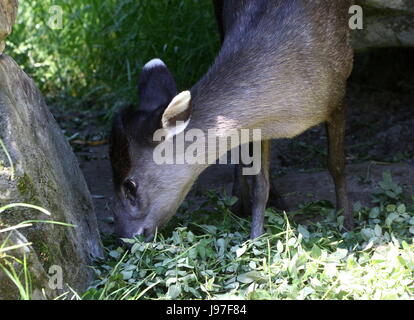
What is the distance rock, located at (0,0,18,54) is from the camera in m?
4.48

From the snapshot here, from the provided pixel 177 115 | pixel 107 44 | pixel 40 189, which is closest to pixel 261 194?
pixel 177 115

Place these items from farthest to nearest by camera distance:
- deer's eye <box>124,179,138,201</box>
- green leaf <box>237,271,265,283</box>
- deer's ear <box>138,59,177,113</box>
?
deer's ear <box>138,59,177,113</box>, deer's eye <box>124,179,138,201</box>, green leaf <box>237,271,265,283</box>

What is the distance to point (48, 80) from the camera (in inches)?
381

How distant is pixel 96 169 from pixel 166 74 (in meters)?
2.33

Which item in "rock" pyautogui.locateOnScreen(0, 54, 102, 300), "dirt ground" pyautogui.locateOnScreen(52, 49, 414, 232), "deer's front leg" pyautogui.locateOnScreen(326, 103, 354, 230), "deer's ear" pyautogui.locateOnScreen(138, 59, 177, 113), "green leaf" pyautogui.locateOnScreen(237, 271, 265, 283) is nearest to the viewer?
"rock" pyautogui.locateOnScreen(0, 54, 102, 300)

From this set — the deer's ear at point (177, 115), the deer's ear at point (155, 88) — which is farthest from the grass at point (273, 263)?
the deer's ear at point (155, 88)

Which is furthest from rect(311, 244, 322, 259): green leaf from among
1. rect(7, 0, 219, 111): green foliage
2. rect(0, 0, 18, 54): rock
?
rect(7, 0, 219, 111): green foliage

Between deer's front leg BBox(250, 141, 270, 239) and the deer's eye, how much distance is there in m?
0.85

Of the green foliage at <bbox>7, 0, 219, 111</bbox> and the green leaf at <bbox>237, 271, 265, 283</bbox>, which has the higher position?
the green foliage at <bbox>7, 0, 219, 111</bbox>

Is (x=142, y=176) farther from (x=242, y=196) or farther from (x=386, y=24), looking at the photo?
(x=386, y=24)

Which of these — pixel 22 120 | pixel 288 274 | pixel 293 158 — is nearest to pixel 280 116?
pixel 288 274

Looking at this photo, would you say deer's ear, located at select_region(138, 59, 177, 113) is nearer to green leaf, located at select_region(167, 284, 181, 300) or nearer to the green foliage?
green leaf, located at select_region(167, 284, 181, 300)

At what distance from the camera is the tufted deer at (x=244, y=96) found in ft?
17.0

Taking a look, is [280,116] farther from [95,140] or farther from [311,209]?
[95,140]
